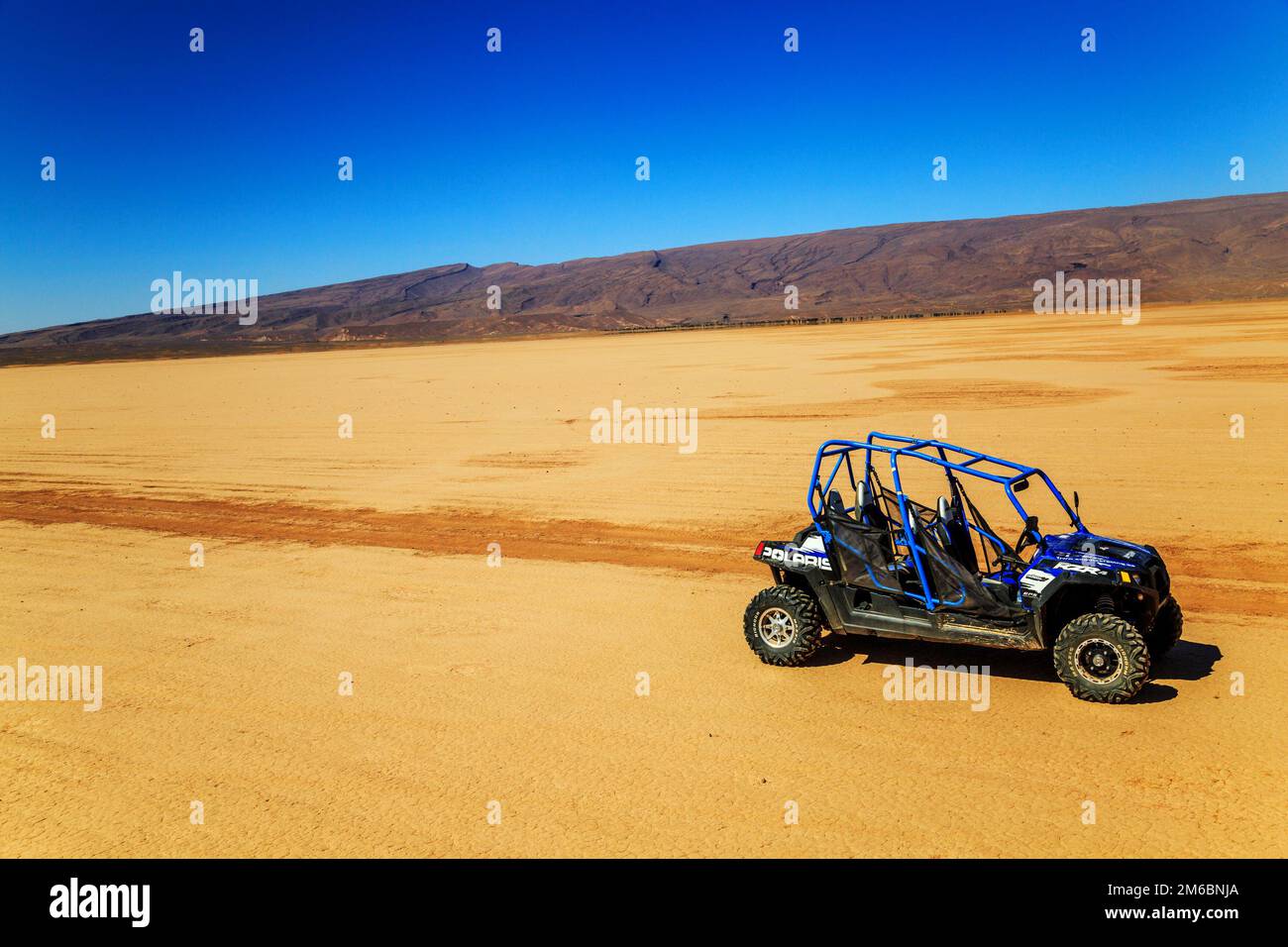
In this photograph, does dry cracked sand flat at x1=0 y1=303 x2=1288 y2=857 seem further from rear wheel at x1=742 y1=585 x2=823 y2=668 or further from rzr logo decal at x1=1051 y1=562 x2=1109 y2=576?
rzr logo decal at x1=1051 y1=562 x2=1109 y2=576

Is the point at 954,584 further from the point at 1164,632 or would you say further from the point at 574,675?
the point at 574,675

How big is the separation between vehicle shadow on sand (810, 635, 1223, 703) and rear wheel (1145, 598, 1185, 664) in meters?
0.13

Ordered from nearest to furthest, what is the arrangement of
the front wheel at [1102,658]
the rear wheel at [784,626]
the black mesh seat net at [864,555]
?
the front wheel at [1102,658] < the black mesh seat net at [864,555] < the rear wheel at [784,626]

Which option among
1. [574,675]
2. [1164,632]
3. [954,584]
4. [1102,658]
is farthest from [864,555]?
[574,675]

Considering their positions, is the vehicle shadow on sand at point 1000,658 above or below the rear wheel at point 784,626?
below

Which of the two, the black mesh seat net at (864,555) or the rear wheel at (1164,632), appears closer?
the rear wheel at (1164,632)

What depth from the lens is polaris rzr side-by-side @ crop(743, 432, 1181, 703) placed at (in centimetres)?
623

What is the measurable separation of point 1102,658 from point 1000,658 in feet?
3.63

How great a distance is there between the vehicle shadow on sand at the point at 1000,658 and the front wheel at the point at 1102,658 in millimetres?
368

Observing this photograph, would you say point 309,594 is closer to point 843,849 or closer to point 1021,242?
point 843,849

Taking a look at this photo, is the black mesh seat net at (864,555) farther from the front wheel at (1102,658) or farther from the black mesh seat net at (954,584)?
the front wheel at (1102,658)

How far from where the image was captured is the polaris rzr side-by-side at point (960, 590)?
6227mm

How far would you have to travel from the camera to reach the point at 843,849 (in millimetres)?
4816

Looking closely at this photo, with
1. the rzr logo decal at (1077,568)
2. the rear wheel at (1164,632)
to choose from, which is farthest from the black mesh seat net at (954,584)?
the rear wheel at (1164,632)
